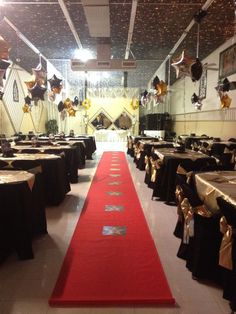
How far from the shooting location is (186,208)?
2635 millimetres

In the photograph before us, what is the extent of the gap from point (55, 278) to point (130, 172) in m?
5.24

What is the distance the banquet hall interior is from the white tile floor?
0.03 feet

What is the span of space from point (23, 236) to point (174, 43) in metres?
7.92

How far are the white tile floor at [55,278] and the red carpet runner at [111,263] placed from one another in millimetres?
71

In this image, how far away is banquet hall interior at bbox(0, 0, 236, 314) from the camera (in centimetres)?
233

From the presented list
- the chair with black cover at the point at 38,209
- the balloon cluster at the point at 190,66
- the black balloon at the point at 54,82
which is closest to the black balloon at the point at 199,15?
the balloon cluster at the point at 190,66

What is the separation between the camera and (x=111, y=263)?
279cm

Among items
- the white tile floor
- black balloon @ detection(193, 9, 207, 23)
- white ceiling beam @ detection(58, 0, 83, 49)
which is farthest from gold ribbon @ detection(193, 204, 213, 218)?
white ceiling beam @ detection(58, 0, 83, 49)

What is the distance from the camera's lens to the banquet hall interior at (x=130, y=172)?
7.63 ft

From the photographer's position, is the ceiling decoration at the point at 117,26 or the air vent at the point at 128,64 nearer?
the ceiling decoration at the point at 117,26

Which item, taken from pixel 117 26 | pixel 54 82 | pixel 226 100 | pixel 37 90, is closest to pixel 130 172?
pixel 226 100

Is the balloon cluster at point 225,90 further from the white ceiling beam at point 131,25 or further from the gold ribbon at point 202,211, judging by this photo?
the gold ribbon at point 202,211

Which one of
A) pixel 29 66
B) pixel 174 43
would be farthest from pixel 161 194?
pixel 29 66

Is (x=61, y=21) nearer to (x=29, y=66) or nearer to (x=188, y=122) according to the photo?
(x=29, y=66)
